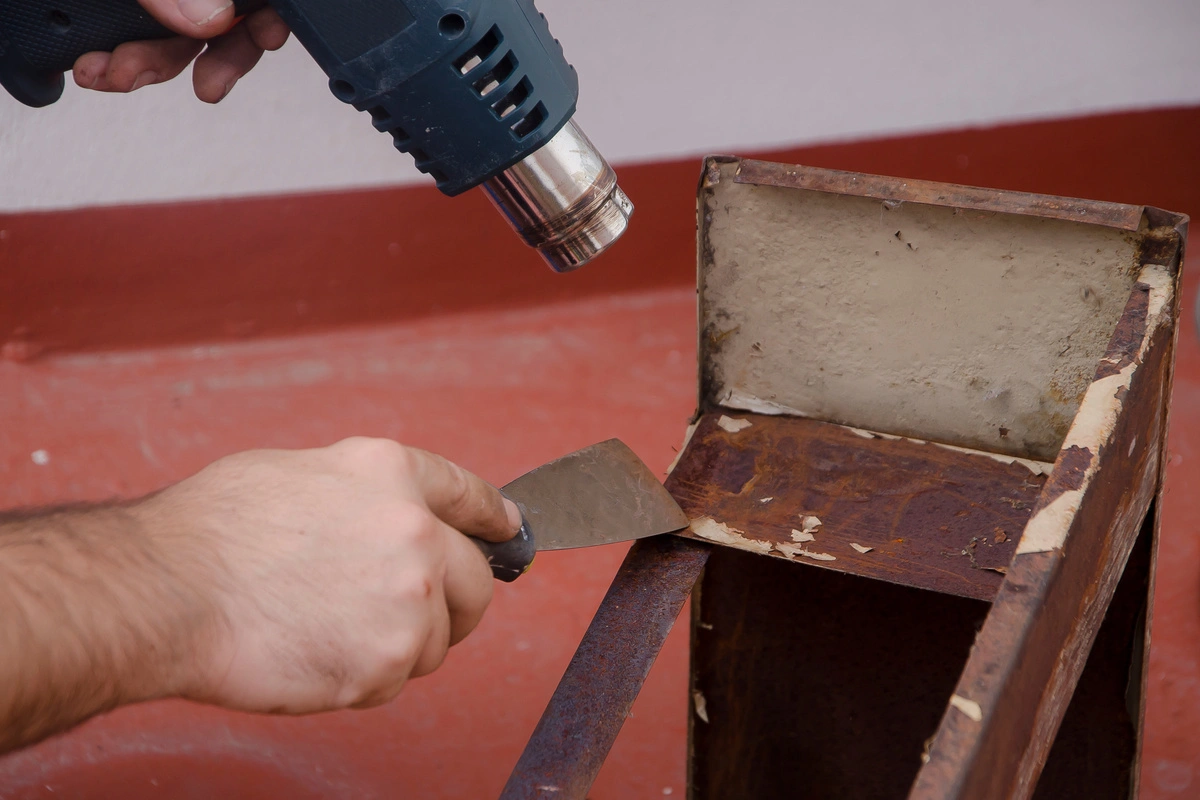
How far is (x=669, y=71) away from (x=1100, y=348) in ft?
3.69

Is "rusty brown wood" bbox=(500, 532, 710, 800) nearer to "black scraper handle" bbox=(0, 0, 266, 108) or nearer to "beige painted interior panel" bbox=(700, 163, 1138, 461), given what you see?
"beige painted interior panel" bbox=(700, 163, 1138, 461)

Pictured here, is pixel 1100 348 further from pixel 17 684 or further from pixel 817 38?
pixel 817 38

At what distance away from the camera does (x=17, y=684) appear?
50 centimetres

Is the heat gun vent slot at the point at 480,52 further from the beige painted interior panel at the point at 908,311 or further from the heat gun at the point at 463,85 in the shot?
the beige painted interior panel at the point at 908,311

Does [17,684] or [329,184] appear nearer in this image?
[17,684]

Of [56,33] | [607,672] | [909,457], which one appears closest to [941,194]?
[909,457]

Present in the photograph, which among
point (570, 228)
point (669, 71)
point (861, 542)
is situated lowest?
point (669, 71)

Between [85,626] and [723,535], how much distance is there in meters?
0.45

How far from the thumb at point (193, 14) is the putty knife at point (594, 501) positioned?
0.41m

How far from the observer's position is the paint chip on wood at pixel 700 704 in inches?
38.0

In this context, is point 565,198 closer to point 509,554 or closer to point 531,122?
point 531,122

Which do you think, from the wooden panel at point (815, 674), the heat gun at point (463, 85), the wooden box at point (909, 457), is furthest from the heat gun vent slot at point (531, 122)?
the wooden panel at point (815, 674)

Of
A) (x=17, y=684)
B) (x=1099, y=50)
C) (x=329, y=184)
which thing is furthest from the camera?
(x=1099, y=50)

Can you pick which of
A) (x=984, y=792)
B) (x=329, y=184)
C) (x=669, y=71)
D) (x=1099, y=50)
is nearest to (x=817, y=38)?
(x=669, y=71)
